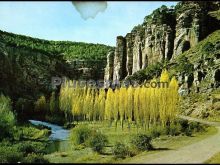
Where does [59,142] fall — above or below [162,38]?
below

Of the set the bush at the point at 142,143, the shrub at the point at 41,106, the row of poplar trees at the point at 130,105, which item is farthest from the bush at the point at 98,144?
the shrub at the point at 41,106

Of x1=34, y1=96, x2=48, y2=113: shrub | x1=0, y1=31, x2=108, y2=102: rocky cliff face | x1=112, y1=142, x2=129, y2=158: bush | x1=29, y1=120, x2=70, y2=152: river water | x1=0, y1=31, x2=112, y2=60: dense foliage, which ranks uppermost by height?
x1=0, y1=31, x2=112, y2=60: dense foliage

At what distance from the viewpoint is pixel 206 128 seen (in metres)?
46.0

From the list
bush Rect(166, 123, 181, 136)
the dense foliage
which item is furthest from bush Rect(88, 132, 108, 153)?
the dense foliage

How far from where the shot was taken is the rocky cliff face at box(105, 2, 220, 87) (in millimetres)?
106875

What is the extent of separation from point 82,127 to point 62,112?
5423 cm

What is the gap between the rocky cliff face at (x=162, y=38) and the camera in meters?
107

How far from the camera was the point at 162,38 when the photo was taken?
11919 centimetres

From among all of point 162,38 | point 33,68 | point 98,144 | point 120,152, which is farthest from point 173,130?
point 33,68

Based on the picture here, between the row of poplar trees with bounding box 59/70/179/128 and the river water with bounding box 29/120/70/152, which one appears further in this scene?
the row of poplar trees with bounding box 59/70/179/128

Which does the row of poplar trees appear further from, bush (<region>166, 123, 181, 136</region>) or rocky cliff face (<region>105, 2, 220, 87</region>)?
rocky cliff face (<region>105, 2, 220, 87</region>)

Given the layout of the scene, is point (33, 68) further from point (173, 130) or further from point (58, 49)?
point (173, 130)

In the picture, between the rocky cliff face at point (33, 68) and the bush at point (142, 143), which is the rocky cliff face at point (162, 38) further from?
the bush at point (142, 143)

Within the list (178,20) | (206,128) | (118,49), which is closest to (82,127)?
(206,128)
